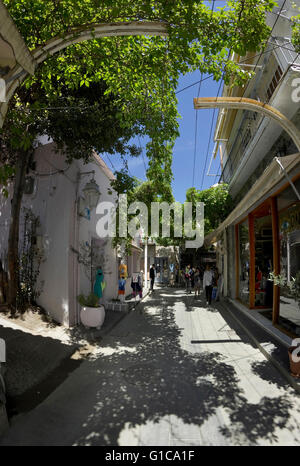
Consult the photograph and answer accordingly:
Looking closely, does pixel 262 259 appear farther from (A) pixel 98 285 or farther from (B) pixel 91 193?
(B) pixel 91 193

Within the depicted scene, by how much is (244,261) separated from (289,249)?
4936 millimetres

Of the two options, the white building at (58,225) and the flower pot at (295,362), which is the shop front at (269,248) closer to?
the flower pot at (295,362)

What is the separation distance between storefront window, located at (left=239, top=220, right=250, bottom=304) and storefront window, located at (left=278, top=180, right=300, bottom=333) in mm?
3662

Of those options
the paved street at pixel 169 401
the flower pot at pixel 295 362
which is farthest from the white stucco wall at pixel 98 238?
the flower pot at pixel 295 362

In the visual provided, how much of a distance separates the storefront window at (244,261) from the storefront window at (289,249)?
3662mm

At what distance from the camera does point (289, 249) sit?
667 cm

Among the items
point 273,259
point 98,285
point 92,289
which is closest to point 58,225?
→ point 98,285

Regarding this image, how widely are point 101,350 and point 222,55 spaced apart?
610 centimetres

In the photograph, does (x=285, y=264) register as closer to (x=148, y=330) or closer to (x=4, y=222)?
(x=148, y=330)

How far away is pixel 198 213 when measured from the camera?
615 inches

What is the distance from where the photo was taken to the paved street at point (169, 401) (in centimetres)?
302

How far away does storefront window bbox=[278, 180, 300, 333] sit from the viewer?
6129 mm

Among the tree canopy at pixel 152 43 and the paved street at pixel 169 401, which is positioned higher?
the tree canopy at pixel 152 43
